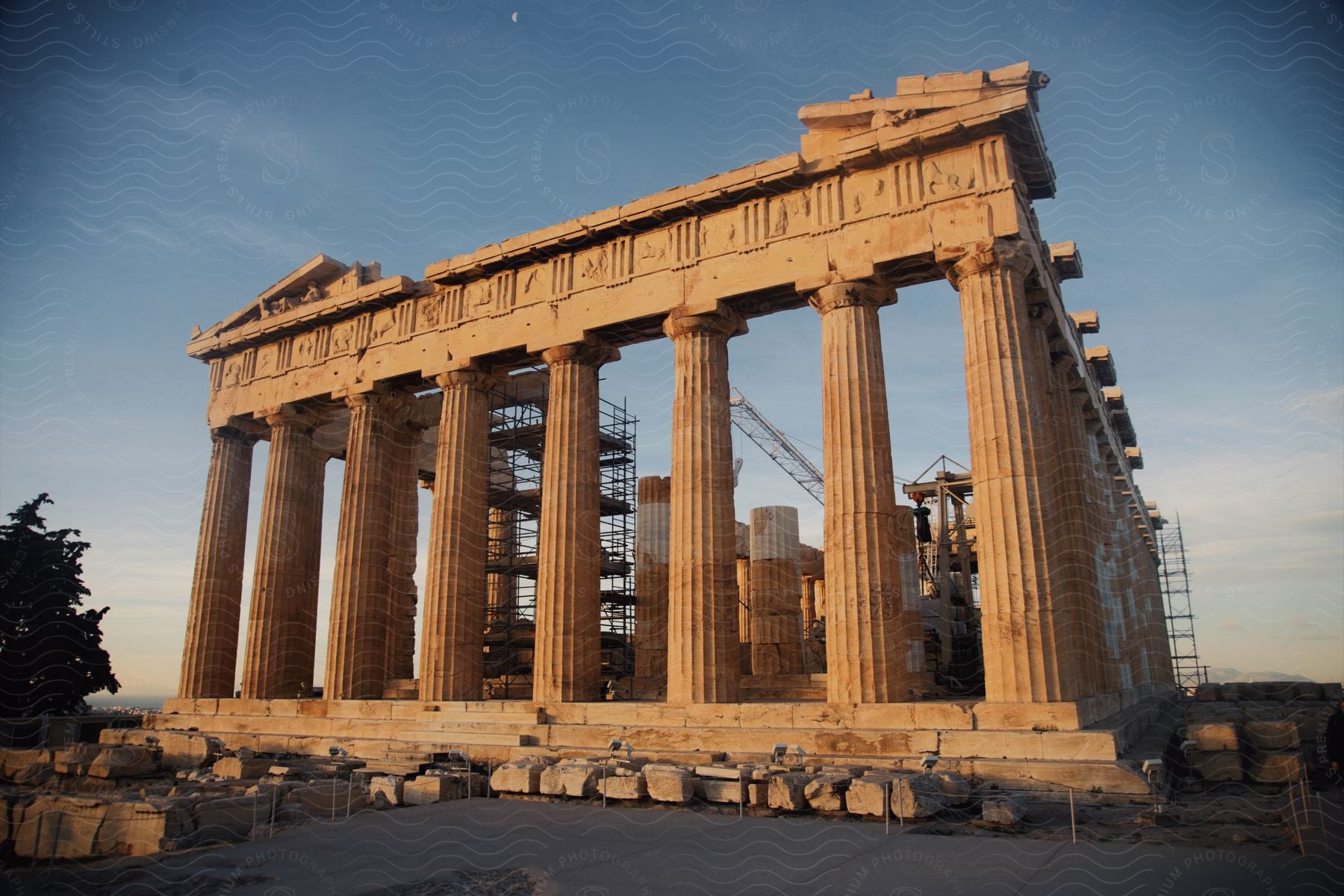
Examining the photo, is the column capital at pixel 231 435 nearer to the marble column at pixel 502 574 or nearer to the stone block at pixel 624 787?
the marble column at pixel 502 574

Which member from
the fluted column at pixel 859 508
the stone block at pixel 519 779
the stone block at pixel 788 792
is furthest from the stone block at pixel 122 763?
the fluted column at pixel 859 508

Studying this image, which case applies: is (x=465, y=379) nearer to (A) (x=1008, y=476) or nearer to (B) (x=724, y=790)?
(A) (x=1008, y=476)

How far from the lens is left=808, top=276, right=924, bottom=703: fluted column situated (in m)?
16.3

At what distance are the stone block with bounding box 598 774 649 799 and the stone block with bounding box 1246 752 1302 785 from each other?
9.20 m

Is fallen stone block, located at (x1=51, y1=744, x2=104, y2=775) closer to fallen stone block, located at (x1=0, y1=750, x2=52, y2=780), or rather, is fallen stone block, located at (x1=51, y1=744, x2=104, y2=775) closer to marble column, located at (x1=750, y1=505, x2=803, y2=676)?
fallen stone block, located at (x1=0, y1=750, x2=52, y2=780)

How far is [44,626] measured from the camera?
95.2 feet

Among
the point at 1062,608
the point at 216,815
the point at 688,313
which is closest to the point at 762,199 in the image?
the point at 688,313

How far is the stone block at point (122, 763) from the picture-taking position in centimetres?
1648

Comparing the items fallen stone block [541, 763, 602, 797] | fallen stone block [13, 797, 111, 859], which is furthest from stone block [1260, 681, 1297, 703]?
fallen stone block [13, 797, 111, 859]

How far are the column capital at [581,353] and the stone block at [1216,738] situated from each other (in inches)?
580

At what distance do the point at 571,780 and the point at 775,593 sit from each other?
14.5m

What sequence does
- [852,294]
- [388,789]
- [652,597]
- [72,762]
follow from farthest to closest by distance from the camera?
[652,597]
[852,294]
[72,762]
[388,789]

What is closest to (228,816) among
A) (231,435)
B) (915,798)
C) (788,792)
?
(788,792)

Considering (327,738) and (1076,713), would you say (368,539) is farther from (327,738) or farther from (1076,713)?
(1076,713)
